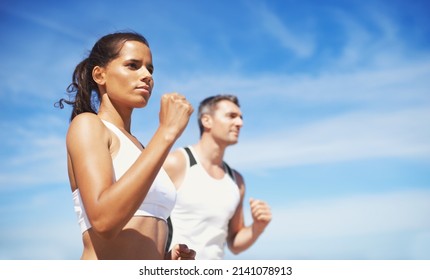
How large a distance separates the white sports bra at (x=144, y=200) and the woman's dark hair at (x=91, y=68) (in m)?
0.30

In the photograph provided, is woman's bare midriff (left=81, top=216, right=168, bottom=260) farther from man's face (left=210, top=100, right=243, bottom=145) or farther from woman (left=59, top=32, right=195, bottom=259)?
man's face (left=210, top=100, right=243, bottom=145)

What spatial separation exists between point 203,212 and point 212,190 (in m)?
0.33

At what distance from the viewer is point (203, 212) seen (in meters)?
5.23

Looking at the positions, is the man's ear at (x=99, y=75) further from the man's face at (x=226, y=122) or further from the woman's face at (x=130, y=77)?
the man's face at (x=226, y=122)

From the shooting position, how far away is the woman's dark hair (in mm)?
2393

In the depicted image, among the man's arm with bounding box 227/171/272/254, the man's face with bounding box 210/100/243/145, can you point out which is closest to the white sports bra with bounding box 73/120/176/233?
the man's arm with bounding box 227/171/272/254

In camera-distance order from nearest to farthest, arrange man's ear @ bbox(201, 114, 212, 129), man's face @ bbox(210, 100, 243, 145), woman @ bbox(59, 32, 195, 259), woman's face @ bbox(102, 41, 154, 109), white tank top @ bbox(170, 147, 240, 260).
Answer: woman @ bbox(59, 32, 195, 259) < woman's face @ bbox(102, 41, 154, 109) < white tank top @ bbox(170, 147, 240, 260) < man's face @ bbox(210, 100, 243, 145) < man's ear @ bbox(201, 114, 212, 129)

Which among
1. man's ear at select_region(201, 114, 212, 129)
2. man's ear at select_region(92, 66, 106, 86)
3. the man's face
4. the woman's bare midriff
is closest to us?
the woman's bare midriff

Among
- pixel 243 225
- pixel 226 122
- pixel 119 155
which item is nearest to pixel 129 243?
pixel 119 155

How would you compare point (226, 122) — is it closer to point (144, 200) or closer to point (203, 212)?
point (203, 212)

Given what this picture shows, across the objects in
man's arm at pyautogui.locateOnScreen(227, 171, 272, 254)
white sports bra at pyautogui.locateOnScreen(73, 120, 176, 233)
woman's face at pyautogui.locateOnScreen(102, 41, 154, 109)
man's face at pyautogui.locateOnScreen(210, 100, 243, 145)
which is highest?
man's face at pyautogui.locateOnScreen(210, 100, 243, 145)

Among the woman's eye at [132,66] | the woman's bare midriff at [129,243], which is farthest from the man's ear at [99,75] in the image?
the woman's bare midriff at [129,243]

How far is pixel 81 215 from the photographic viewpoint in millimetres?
2160
